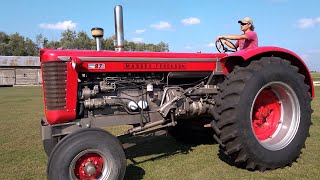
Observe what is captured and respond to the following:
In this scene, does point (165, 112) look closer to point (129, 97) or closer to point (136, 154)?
point (129, 97)

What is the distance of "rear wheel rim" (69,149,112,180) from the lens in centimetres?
354

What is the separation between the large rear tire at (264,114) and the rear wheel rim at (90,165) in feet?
4.69

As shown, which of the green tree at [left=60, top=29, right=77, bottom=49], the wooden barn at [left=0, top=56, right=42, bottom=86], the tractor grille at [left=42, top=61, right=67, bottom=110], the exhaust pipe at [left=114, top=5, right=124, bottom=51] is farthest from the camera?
the green tree at [left=60, top=29, right=77, bottom=49]

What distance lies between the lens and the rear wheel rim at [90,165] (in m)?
3.54

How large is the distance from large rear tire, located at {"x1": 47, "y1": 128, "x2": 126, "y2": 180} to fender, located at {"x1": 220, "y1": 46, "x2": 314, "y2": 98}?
6.34 feet

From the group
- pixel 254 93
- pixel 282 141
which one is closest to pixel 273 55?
pixel 254 93

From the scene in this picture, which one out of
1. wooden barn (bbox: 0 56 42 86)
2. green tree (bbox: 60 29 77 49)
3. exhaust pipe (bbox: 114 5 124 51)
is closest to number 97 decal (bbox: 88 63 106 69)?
exhaust pipe (bbox: 114 5 124 51)

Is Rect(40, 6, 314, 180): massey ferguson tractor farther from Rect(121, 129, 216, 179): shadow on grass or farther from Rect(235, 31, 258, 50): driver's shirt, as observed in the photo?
Rect(121, 129, 216, 179): shadow on grass

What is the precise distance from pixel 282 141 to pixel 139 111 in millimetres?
1972

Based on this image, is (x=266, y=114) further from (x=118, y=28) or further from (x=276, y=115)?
(x=118, y=28)

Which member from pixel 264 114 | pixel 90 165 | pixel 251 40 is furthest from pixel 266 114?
pixel 90 165

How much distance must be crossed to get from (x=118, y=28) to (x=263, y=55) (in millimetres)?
2010

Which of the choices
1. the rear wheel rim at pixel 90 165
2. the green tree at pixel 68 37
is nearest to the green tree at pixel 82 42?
the green tree at pixel 68 37

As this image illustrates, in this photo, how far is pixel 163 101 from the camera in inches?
182
